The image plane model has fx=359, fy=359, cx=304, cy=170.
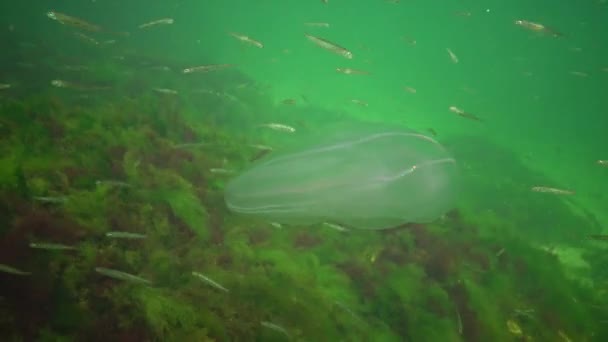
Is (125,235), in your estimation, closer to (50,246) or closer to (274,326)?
(50,246)

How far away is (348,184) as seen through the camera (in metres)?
4.46

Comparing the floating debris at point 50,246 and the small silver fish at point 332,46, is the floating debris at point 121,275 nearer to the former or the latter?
the floating debris at point 50,246

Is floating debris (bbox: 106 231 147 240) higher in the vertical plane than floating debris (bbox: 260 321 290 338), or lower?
higher

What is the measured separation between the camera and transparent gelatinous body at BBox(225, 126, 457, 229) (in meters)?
4.38

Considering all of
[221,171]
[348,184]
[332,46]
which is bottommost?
[221,171]

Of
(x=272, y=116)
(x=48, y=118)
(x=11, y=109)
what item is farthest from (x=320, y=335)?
(x=272, y=116)

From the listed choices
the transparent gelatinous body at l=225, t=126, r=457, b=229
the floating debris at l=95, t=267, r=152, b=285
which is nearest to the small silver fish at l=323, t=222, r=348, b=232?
the transparent gelatinous body at l=225, t=126, r=457, b=229

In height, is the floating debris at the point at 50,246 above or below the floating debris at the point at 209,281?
above

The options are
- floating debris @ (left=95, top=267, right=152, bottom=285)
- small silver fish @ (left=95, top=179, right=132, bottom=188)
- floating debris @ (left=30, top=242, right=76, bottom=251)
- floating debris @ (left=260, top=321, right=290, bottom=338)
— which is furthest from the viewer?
small silver fish @ (left=95, top=179, right=132, bottom=188)

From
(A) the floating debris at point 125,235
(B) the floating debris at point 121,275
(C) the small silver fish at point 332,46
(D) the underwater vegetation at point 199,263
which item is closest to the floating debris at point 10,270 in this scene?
(D) the underwater vegetation at point 199,263

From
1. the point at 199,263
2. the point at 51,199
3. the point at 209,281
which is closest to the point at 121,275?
the point at 209,281

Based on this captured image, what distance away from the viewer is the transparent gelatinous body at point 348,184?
4.38m

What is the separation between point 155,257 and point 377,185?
2715mm

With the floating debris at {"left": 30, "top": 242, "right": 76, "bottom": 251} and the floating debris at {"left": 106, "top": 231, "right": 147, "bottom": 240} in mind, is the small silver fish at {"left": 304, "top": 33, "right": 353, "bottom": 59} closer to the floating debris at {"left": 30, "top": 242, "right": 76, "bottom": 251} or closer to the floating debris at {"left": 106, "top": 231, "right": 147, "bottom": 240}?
the floating debris at {"left": 106, "top": 231, "right": 147, "bottom": 240}
